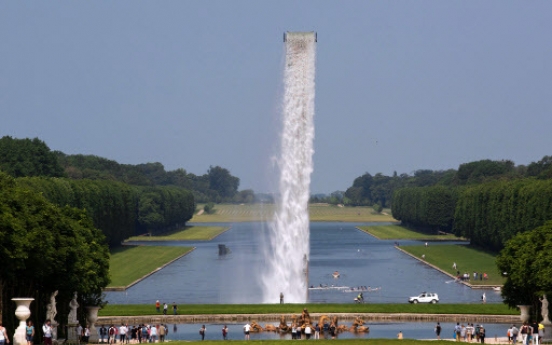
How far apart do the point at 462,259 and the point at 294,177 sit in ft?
145

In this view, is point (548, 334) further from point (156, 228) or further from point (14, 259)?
point (156, 228)

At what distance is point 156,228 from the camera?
194 meters

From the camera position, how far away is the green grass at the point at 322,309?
72312mm

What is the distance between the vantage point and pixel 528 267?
6238 cm

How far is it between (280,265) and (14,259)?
3407 centimetres

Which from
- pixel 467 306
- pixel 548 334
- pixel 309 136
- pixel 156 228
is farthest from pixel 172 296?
pixel 156 228

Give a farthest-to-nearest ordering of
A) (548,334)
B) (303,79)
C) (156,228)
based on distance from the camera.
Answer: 1. (156,228)
2. (303,79)
3. (548,334)

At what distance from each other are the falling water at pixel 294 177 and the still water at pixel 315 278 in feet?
4.29

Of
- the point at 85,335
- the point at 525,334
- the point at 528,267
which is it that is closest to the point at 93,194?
the point at 85,335

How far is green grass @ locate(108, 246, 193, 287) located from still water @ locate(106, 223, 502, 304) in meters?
1.44

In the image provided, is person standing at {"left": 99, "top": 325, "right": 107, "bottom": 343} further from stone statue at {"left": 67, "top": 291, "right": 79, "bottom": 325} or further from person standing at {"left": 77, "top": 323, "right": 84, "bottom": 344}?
stone statue at {"left": 67, "top": 291, "right": 79, "bottom": 325}

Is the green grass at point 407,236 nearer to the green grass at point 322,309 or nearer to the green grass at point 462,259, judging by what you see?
the green grass at point 462,259

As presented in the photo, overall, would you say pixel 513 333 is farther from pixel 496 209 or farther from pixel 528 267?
pixel 496 209

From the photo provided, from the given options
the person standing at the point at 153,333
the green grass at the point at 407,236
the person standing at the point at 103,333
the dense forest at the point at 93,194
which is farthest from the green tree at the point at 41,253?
the green grass at the point at 407,236
